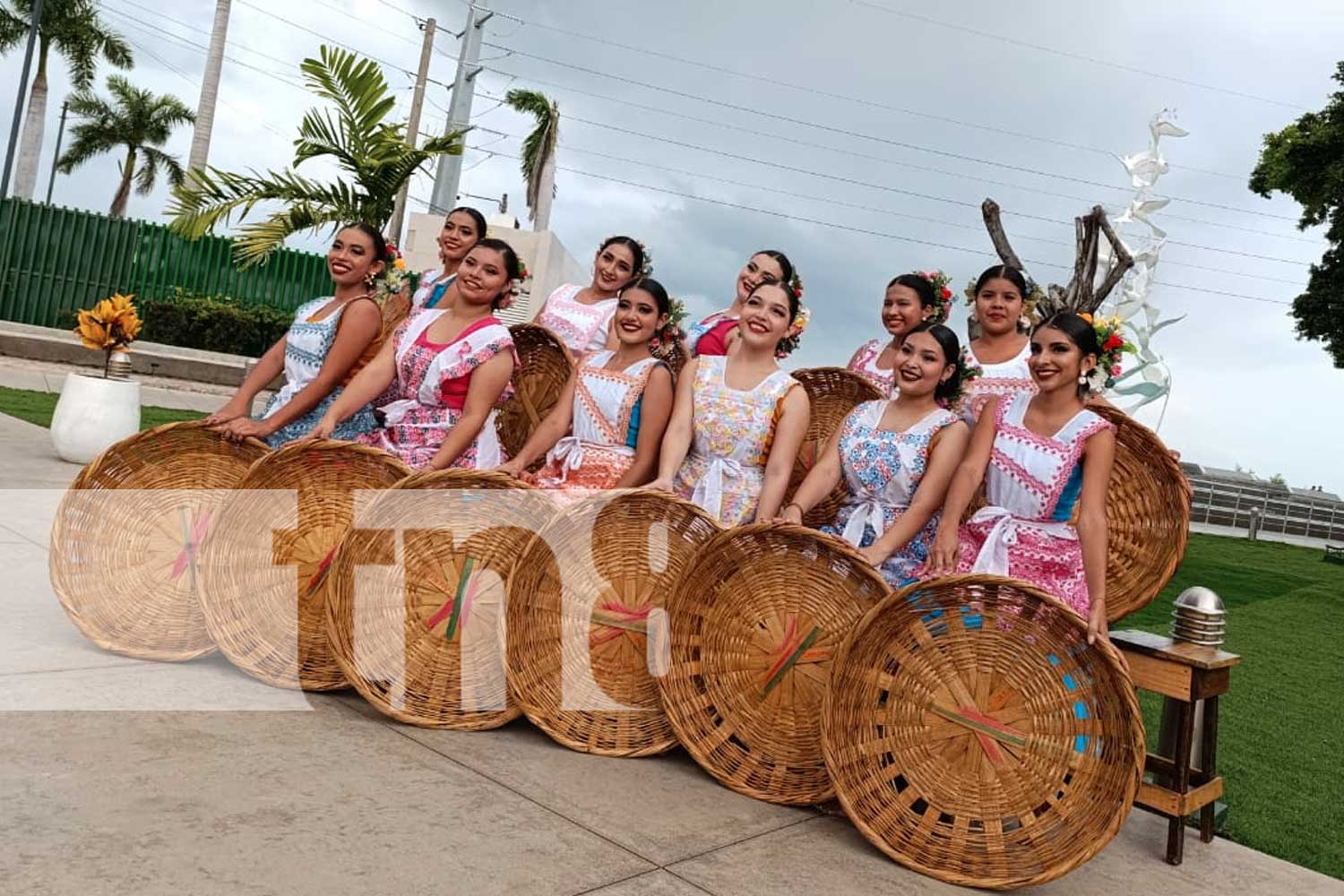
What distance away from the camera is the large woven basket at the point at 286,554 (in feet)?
12.1

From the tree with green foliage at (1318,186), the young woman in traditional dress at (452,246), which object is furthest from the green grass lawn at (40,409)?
the tree with green foliage at (1318,186)

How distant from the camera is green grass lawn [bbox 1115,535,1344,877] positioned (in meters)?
3.87

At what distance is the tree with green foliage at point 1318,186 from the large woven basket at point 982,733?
15.5m

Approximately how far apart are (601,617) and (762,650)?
20.5 inches

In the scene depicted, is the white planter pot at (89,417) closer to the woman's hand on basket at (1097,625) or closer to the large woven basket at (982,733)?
the large woven basket at (982,733)

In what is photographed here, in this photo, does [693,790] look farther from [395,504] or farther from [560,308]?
[560,308]

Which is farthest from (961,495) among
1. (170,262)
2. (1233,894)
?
(170,262)

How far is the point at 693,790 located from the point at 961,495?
117 cm

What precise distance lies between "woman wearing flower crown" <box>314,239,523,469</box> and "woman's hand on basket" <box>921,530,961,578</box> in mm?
1637

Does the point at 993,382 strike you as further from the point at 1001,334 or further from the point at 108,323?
the point at 108,323

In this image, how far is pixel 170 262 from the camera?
17906 mm

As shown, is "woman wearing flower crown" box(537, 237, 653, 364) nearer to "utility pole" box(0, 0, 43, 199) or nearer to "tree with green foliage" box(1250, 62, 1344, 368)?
"tree with green foliage" box(1250, 62, 1344, 368)

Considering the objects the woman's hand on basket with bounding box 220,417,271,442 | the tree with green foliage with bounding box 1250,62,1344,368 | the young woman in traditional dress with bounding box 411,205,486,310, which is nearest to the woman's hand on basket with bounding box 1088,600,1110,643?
the woman's hand on basket with bounding box 220,417,271,442

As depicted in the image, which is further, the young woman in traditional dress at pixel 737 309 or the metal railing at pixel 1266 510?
the metal railing at pixel 1266 510
